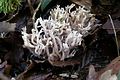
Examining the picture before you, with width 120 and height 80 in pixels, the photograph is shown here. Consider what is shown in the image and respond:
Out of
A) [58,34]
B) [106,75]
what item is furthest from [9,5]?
[106,75]

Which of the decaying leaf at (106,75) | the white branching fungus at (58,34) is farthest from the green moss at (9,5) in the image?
the decaying leaf at (106,75)

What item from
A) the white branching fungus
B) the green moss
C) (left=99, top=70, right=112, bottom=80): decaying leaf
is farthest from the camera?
the green moss

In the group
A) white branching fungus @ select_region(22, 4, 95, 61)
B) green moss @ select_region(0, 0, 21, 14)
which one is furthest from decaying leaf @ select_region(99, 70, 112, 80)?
green moss @ select_region(0, 0, 21, 14)

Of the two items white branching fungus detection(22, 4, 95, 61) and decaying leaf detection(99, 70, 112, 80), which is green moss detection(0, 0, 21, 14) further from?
decaying leaf detection(99, 70, 112, 80)

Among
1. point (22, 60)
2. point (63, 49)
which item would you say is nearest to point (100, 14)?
point (63, 49)

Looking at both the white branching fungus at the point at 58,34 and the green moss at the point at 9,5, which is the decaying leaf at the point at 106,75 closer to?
the white branching fungus at the point at 58,34

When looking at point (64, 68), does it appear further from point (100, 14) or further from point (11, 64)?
point (100, 14)
